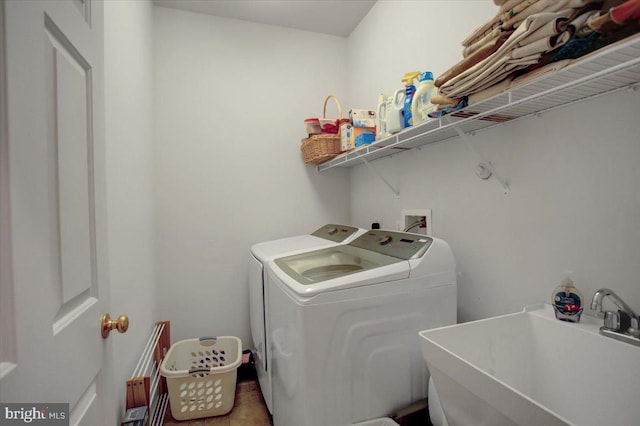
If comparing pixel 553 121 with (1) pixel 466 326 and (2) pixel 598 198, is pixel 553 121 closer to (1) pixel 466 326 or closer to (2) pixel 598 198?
(2) pixel 598 198

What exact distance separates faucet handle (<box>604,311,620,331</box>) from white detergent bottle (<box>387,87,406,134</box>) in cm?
107

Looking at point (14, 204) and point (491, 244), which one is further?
point (491, 244)

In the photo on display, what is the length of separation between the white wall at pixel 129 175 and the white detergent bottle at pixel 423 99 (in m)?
1.35

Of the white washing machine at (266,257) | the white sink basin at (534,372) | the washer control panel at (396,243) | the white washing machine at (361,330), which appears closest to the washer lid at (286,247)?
the white washing machine at (266,257)

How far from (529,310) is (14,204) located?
1.51 meters

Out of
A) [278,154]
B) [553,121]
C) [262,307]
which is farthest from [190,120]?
[553,121]

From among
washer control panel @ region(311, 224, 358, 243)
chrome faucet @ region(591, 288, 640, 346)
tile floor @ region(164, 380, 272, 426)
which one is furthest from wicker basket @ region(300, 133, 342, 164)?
tile floor @ region(164, 380, 272, 426)

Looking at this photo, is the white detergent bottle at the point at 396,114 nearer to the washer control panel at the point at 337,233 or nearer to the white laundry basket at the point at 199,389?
the washer control panel at the point at 337,233

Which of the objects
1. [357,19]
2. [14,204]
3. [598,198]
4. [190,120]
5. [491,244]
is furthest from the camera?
[357,19]

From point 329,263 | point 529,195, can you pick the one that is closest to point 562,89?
point 529,195

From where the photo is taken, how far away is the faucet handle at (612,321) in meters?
0.91

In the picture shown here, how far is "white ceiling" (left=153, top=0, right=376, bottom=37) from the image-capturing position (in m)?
2.37

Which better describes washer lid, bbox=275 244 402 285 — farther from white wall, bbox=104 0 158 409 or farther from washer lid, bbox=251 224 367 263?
white wall, bbox=104 0 158 409

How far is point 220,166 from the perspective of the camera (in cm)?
253
